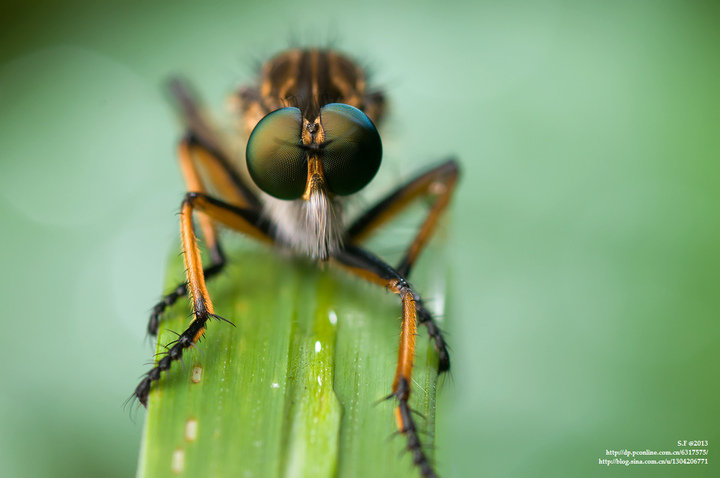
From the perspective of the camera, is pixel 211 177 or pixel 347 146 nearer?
pixel 347 146

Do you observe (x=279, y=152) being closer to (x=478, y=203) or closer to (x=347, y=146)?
(x=347, y=146)

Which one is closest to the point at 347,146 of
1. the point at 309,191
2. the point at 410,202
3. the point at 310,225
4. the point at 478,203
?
the point at 309,191

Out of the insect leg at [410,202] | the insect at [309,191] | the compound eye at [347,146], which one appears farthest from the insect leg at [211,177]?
the compound eye at [347,146]

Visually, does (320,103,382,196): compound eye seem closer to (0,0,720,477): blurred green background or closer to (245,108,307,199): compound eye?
(245,108,307,199): compound eye

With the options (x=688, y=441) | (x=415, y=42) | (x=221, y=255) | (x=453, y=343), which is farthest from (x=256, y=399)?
(x=415, y=42)

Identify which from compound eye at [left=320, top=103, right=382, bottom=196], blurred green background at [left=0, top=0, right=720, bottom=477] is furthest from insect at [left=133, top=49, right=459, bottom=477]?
blurred green background at [left=0, top=0, right=720, bottom=477]

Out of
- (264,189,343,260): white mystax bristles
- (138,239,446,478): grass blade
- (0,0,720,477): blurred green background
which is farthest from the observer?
(0,0,720,477): blurred green background
